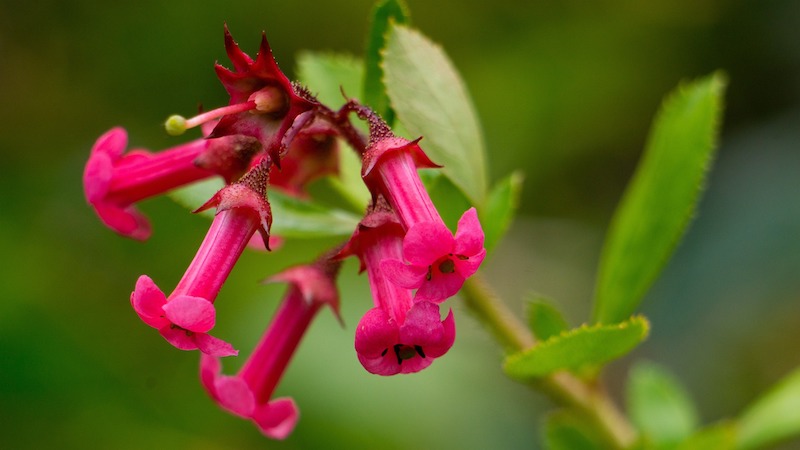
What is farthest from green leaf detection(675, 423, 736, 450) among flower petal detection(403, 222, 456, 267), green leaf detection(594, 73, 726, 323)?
flower petal detection(403, 222, 456, 267)

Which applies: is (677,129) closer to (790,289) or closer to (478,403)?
(478,403)

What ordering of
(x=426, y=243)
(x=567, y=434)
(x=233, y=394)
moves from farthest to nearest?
1. (x=567, y=434)
2. (x=233, y=394)
3. (x=426, y=243)

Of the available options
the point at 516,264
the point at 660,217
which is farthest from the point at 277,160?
the point at 516,264

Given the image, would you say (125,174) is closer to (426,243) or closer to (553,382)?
(426,243)

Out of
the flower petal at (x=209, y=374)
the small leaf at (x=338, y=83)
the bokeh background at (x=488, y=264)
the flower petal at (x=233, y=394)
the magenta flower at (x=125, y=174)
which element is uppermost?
the bokeh background at (x=488, y=264)

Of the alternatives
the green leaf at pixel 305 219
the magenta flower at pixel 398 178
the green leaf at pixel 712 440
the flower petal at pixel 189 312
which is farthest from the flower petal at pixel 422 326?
the green leaf at pixel 712 440

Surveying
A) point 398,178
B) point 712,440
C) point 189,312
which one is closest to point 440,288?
point 398,178

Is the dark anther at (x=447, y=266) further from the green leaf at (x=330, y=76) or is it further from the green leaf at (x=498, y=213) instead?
the green leaf at (x=330, y=76)

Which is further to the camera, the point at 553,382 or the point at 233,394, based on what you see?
the point at 553,382
